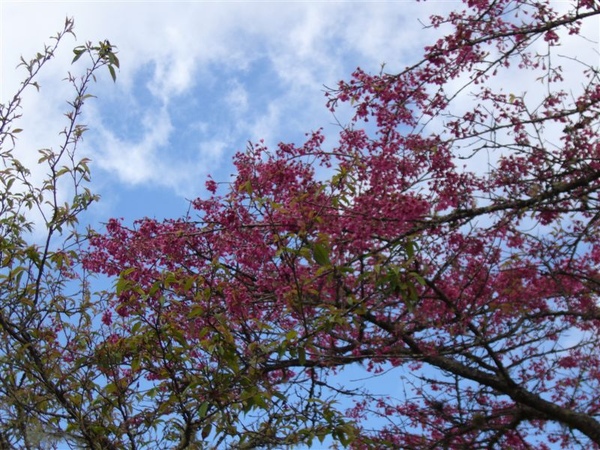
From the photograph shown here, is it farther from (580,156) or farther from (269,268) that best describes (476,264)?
(269,268)

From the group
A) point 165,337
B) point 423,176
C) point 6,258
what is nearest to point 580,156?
point 423,176

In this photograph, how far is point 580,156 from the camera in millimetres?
6531

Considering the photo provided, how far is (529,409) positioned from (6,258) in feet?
19.2

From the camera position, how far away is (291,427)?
16.8 feet

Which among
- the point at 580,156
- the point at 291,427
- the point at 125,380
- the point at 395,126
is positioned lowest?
the point at 291,427

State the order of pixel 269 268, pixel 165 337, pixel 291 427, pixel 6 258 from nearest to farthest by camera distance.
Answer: pixel 165 337, pixel 291 427, pixel 6 258, pixel 269 268

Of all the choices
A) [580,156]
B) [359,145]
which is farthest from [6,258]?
[580,156]

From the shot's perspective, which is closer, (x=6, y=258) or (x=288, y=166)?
(x=6, y=258)

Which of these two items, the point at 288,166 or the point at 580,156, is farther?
the point at 288,166

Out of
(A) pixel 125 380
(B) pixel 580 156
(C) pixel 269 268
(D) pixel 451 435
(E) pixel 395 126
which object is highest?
(E) pixel 395 126

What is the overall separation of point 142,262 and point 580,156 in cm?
464

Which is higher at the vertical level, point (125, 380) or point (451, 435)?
point (451, 435)

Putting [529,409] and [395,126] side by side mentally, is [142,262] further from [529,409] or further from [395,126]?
[529,409]

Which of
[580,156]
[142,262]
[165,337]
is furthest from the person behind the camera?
[142,262]
